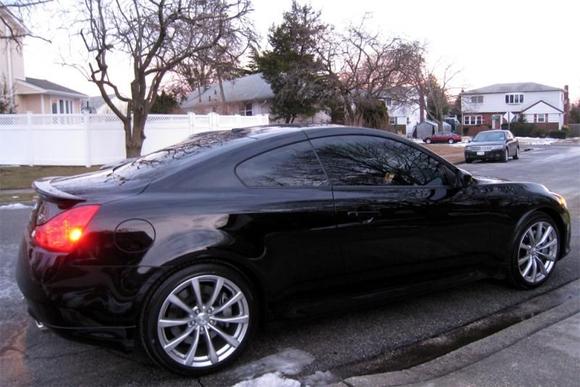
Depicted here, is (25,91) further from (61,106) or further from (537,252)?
(537,252)

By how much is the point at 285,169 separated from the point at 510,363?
1.93 metres

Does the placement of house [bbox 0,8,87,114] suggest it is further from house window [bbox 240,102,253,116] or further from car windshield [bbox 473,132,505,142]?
car windshield [bbox 473,132,505,142]

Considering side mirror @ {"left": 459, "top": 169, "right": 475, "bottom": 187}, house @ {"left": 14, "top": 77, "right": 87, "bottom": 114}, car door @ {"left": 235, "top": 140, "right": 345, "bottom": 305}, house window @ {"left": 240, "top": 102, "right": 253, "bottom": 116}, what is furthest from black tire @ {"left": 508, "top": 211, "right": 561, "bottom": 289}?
house window @ {"left": 240, "top": 102, "right": 253, "bottom": 116}

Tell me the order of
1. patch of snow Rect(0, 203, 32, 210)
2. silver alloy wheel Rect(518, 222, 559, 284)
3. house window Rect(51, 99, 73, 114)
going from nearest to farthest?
silver alloy wheel Rect(518, 222, 559, 284) < patch of snow Rect(0, 203, 32, 210) < house window Rect(51, 99, 73, 114)

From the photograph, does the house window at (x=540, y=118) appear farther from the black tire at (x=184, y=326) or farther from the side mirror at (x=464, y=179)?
the black tire at (x=184, y=326)

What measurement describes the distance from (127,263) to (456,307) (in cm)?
280

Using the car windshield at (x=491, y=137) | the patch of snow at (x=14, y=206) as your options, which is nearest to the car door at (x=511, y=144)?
the car windshield at (x=491, y=137)

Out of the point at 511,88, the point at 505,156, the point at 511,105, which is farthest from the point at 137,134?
the point at 511,88

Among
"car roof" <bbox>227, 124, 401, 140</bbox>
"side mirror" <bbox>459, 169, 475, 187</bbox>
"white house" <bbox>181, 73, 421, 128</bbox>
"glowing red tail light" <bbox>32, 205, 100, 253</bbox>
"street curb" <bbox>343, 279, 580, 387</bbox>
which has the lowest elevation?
"street curb" <bbox>343, 279, 580, 387</bbox>

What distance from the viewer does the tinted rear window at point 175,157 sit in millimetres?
3728

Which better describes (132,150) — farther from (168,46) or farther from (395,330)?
(395,330)

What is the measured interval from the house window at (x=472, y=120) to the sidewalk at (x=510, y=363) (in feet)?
275

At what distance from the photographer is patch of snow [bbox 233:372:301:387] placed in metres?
3.27

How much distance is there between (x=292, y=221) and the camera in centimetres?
370
